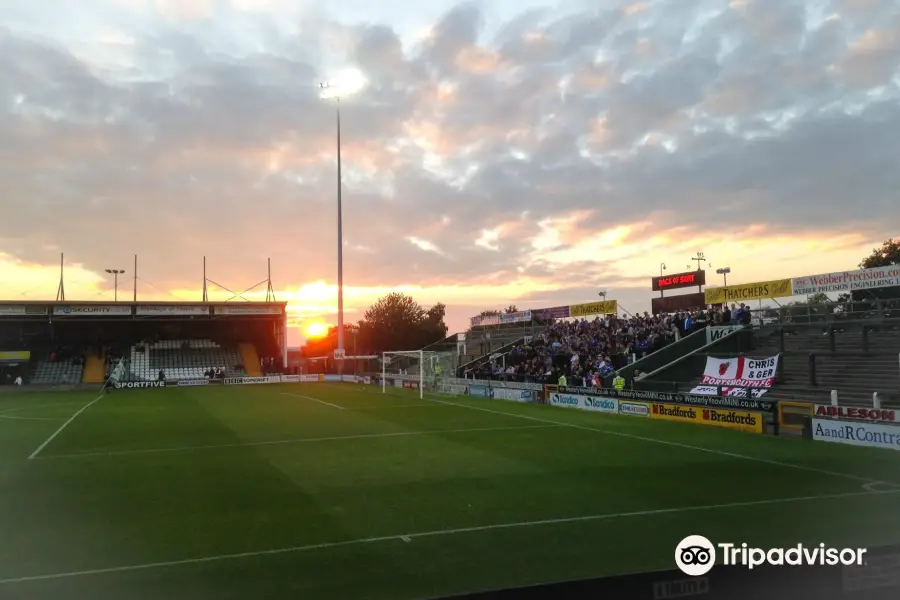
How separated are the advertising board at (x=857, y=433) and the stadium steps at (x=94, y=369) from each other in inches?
2290

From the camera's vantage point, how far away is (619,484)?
1223 cm

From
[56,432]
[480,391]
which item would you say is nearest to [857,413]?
[480,391]

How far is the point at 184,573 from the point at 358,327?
103038 millimetres

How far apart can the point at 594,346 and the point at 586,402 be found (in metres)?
10.3

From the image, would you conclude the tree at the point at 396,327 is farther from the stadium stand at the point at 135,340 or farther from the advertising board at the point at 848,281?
the advertising board at the point at 848,281

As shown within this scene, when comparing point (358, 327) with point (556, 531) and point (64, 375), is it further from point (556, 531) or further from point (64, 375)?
point (556, 531)

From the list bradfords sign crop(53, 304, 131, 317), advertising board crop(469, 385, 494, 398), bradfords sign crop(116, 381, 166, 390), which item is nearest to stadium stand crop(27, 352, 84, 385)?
bradfords sign crop(53, 304, 131, 317)

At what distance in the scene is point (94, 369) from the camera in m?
61.0

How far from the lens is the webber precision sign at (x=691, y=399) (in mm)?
20350

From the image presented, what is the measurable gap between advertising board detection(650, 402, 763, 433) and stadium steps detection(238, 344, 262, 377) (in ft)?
157

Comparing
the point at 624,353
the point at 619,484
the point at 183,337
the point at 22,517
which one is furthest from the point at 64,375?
the point at 619,484

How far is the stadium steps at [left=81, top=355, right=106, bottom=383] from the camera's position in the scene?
5944 cm

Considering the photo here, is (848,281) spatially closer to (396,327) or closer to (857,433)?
(857,433)

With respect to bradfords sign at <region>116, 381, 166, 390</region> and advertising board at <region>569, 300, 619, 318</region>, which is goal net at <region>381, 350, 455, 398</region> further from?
bradfords sign at <region>116, 381, 166, 390</region>
